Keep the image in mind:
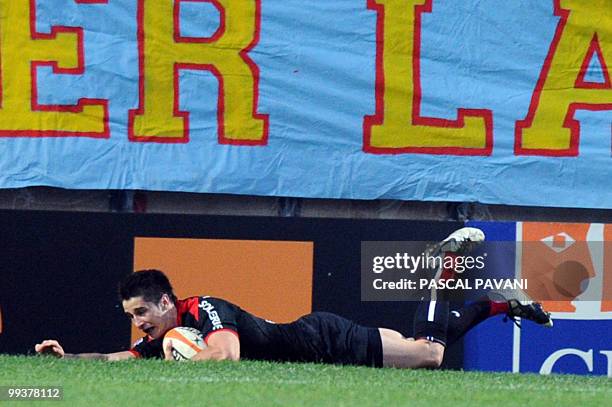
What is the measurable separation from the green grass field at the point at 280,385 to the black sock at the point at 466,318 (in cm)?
79

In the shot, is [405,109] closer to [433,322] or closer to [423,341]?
[433,322]

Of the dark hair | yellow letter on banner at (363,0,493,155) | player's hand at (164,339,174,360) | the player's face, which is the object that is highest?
yellow letter on banner at (363,0,493,155)

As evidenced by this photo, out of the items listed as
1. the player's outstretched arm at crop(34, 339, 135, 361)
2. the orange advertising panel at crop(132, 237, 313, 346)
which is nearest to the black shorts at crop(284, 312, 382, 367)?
the player's outstretched arm at crop(34, 339, 135, 361)

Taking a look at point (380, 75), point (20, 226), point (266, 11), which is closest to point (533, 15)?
point (380, 75)

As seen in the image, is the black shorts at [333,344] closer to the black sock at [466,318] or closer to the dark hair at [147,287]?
the black sock at [466,318]

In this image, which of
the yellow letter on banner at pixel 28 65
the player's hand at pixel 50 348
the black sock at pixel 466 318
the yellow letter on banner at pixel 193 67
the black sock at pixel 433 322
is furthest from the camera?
the yellow letter on banner at pixel 193 67

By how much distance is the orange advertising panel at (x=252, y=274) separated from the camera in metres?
9.87

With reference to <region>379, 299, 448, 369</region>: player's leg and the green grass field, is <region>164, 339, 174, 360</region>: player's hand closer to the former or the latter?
the green grass field

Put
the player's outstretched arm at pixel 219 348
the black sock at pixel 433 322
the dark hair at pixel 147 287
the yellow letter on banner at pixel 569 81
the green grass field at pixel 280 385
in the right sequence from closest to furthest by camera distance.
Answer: the green grass field at pixel 280 385 → the player's outstretched arm at pixel 219 348 → the dark hair at pixel 147 287 → the black sock at pixel 433 322 → the yellow letter on banner at pixel 569 81

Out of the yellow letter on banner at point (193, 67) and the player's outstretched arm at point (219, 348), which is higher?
the yellow letter on banner at point (193, 67)

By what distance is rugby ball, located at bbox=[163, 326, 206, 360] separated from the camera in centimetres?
801

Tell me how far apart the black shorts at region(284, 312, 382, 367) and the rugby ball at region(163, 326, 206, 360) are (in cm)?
75

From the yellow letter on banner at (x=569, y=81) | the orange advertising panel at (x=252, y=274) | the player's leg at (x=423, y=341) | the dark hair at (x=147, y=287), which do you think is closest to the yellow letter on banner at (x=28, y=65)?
the orange advertising panel at (x=252, y=274)

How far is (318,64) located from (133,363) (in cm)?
291
